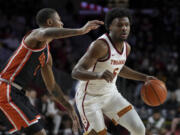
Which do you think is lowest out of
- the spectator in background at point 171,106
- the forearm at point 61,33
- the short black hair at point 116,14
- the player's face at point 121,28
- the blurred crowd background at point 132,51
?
the spectator in background at point 171,106

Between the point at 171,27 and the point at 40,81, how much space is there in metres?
8.27

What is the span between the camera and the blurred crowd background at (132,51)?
→ 914cm

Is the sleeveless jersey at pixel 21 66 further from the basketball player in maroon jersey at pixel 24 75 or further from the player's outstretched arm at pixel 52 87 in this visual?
the player's outstretched arm at pixel 52 87

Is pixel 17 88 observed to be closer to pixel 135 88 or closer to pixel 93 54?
pixel 93 54

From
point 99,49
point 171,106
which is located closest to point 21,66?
point 99,49

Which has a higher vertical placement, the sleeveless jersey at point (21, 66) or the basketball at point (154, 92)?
the sleeveless jersey at point (21, 66)

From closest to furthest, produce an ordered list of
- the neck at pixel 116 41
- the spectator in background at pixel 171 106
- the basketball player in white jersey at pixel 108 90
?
the basketball player in white jersey at pixel 108 90
the neck at pixel 116 41
the spectator in background at pixel 171 106

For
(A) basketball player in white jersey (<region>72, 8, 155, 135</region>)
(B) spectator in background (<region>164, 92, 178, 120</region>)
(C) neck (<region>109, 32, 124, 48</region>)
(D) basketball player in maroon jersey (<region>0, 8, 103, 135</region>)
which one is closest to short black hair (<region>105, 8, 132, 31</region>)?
(A) basketball player in white jersey (<region>72, 8, 155, 135</region>)

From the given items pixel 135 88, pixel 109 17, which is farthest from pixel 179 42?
pixel 109 17

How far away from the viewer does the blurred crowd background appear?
9.14 m

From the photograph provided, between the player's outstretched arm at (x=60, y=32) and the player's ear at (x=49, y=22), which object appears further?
the player's ear at (x=49, y=22)

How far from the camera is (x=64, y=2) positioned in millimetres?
Result: 17516

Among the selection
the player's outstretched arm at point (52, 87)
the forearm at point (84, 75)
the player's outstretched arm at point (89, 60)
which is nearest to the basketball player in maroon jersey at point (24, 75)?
the player's outstretched arm at point (52, 87)

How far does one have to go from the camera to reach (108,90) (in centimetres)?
420
